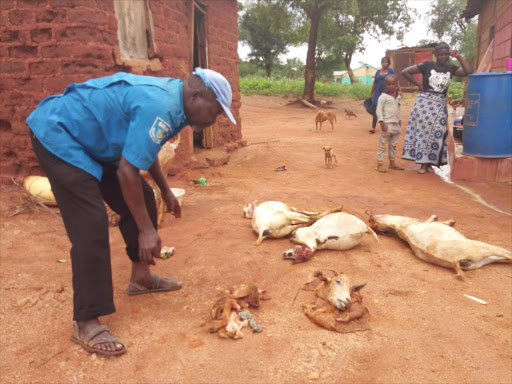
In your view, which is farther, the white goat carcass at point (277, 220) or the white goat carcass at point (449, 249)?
the white goat carcass at point (277, 220)

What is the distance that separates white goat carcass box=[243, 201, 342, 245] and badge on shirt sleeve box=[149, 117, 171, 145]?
1.75m

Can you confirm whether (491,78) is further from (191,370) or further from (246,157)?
(191,370)

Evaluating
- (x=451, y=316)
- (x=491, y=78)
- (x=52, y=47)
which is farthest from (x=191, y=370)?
(x=491, y=78)

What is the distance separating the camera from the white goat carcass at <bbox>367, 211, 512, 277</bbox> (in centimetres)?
303

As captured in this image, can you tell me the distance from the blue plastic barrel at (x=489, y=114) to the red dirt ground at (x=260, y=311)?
1.09 m

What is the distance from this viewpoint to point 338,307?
2387 mm

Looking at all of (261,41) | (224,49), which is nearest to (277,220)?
(224,49)

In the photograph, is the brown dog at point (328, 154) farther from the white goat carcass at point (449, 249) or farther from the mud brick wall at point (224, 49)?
the white goat carcass at point (449, 249)

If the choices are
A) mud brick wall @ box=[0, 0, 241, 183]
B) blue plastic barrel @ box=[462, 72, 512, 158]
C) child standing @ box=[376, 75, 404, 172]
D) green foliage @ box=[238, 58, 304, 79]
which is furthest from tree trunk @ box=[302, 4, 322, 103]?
green foliage @ box=[238, 58, 304, 79]

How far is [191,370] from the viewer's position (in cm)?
200

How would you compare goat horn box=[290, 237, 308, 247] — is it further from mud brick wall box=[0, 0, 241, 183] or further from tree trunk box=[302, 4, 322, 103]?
tree trunk box=[302, 4, 322, 103]


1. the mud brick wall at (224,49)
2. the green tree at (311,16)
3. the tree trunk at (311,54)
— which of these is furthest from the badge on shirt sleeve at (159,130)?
the tree trunk at (311,54)

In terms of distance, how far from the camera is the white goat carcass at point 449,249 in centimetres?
303

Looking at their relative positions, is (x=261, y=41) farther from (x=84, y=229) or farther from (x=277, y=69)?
(x=84, y=229)
